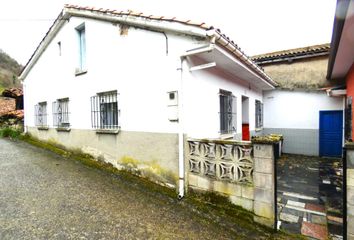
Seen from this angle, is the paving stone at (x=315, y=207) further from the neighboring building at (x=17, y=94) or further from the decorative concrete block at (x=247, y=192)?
the neighboring building at (x=17, y=94)

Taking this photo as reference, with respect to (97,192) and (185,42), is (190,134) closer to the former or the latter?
(185,42)

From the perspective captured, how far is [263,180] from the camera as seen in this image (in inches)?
146

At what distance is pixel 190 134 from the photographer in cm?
487

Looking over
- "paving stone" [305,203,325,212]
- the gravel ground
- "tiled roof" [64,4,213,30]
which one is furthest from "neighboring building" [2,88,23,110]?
"paving stone" [305,203,325,212]

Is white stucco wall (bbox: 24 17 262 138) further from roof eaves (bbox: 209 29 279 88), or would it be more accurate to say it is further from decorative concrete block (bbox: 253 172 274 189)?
decorative concrete block (bbox: 253 172 274 189)

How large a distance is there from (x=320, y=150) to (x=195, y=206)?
28.2 feet

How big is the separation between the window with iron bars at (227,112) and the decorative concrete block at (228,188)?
2.26 meters

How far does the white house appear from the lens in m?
4.81

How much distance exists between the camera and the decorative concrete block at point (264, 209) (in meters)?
3.65

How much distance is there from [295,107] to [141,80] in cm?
840

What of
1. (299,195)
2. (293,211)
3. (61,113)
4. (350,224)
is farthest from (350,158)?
(61,113)

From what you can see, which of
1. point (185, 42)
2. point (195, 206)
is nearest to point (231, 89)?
point (185, 42)

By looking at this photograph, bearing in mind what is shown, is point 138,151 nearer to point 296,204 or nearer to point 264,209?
point 264,209

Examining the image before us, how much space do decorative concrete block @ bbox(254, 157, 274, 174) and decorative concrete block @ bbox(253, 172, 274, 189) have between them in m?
0.07
